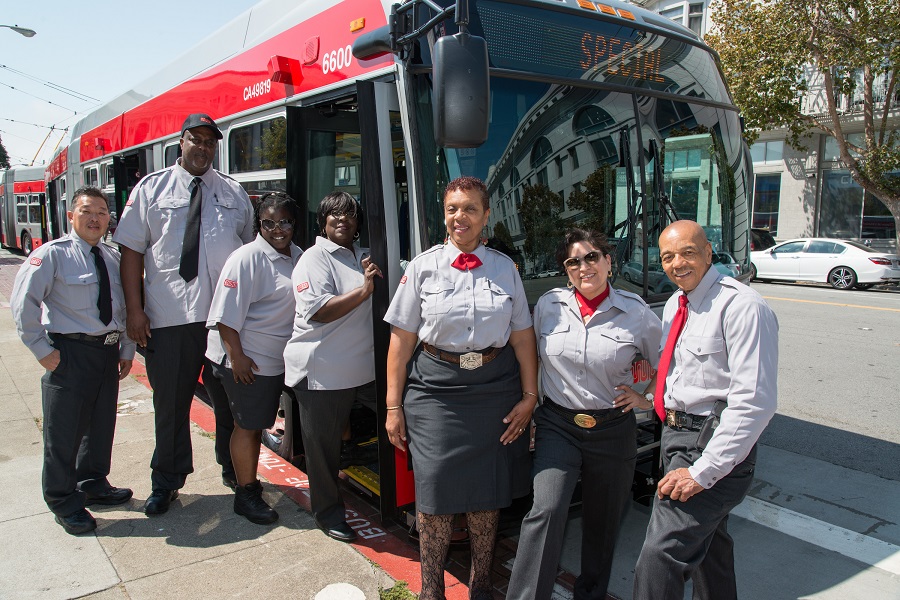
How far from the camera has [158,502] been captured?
3961 mm

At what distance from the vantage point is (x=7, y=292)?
14961 mm

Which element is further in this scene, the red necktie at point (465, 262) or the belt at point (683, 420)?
the red necktie at point (465, 262)

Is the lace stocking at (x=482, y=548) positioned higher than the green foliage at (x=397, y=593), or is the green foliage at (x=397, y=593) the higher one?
the lace stocking at (x=482, y=548)

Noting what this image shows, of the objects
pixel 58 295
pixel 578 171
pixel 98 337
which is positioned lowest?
pixel 98 337

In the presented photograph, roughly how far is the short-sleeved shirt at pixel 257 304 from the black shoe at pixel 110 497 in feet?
3.74

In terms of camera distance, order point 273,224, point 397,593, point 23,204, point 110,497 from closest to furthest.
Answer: point 397,593
point 273,224
point 110,497
point 23,204

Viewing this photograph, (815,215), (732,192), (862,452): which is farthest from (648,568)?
(815,215)

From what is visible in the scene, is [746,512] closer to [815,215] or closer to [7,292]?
[7,292]

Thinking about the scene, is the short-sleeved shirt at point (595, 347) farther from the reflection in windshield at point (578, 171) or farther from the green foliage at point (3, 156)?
the green foliage at point (3, 156)

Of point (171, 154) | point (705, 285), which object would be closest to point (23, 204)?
point (171, 154)

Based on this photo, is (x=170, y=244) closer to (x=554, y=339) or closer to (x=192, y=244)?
(x=192, y=244)

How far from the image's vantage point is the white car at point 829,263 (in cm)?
1605

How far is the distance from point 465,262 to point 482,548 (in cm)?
129

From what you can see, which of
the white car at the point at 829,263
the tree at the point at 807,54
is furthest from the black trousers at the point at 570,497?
the tree at the point at 807,54
